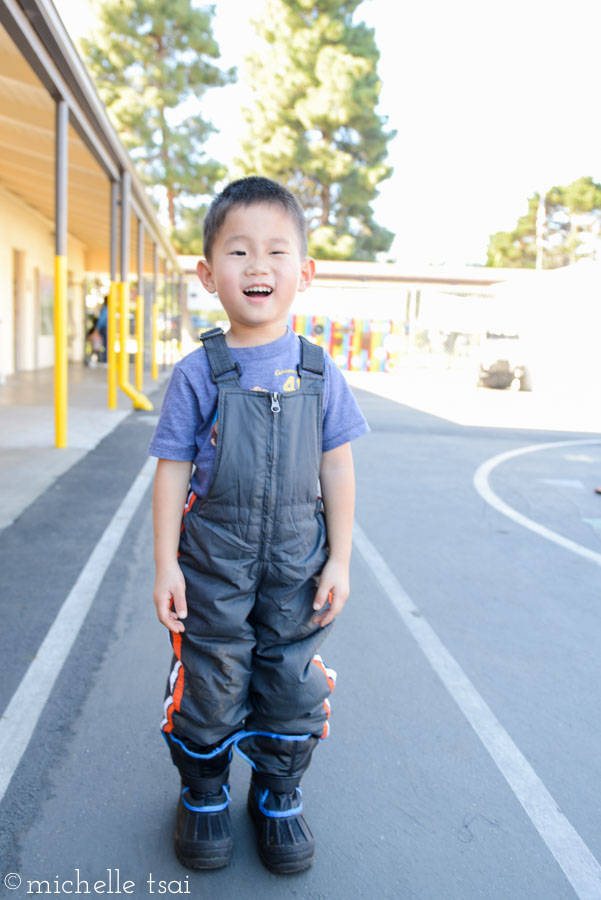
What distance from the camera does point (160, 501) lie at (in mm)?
2203

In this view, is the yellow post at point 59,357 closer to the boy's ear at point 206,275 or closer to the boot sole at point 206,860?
the boy's ear at point 206,275

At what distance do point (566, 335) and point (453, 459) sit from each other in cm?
1752

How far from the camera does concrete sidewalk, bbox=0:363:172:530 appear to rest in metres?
6.97

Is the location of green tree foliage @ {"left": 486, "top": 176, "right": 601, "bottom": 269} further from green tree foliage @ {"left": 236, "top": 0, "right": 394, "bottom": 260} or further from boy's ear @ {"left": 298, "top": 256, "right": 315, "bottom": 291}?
boy's ear @ {"left": 298, "top": 256, "right": 315, "bottom": 291}

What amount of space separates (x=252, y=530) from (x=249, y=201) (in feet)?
2.81

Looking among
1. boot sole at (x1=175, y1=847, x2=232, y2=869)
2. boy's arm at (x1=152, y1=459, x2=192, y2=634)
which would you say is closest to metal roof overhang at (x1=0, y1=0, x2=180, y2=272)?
boy's arm at (x1=152, y1=459, x2=192, y2=634)

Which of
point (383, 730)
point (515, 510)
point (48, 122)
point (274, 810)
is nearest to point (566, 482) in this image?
point (515, 510)

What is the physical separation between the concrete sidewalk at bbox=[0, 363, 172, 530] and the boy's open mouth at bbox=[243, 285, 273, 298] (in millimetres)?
4142

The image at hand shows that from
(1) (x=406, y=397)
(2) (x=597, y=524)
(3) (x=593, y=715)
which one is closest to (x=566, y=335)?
(1) (x=406, y=397)

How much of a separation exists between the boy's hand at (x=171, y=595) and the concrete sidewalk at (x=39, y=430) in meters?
3.89

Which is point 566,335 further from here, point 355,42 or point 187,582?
point 187,582

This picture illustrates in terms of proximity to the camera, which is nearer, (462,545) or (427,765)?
(427,765)

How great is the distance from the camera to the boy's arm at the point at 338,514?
2279 mm

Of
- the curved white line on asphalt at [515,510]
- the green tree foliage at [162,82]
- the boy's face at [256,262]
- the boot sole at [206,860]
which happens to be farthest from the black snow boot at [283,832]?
the green tree foliage at [162,82]
